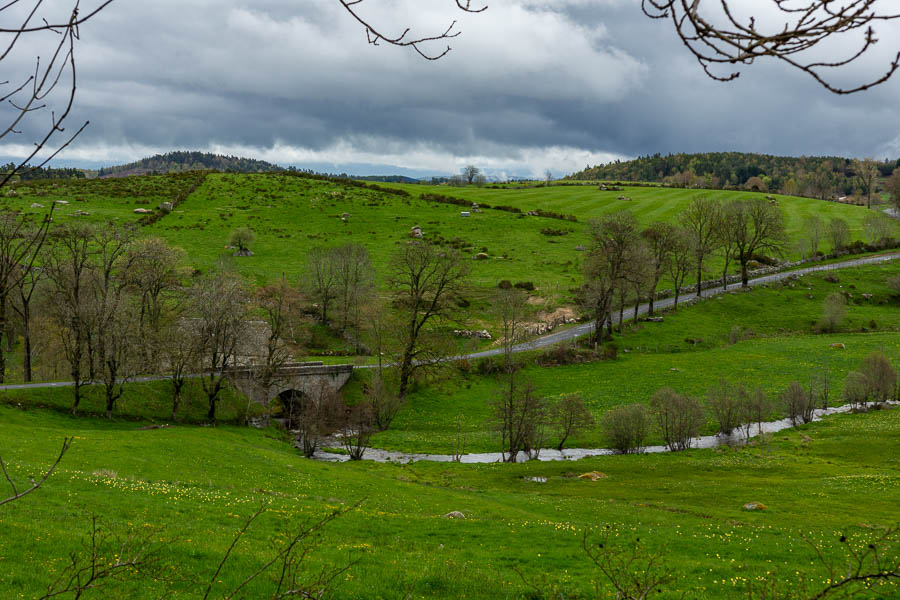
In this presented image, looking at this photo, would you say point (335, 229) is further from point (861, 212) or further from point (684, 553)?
point (861, 212)

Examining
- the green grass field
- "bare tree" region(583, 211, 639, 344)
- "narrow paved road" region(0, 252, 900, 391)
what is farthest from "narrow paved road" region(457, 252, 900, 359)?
the green grass field

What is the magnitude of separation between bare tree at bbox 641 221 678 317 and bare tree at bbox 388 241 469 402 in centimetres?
2907

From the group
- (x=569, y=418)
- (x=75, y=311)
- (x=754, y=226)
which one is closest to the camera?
(x=75, y=311)

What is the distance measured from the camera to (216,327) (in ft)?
153

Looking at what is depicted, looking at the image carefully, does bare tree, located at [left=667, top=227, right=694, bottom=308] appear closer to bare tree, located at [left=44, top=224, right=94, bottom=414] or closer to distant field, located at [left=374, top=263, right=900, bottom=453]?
distant field, located at [left=374, top=263, right=900, bottom=453]

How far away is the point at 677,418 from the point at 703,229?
55.9 meters

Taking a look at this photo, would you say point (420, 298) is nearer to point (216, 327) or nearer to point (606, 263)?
point (216, 327)

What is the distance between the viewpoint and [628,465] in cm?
3859

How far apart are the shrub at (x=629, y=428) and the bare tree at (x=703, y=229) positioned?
159ft

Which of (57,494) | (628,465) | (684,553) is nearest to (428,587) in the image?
(684,553)

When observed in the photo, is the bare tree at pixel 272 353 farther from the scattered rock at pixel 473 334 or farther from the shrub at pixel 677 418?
the shrub at pixel 677 418

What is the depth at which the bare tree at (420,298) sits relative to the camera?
188 feet

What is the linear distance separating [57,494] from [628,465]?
33.1m

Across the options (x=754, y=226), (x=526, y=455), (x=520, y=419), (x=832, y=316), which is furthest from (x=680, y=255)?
(x=520, y=419)
